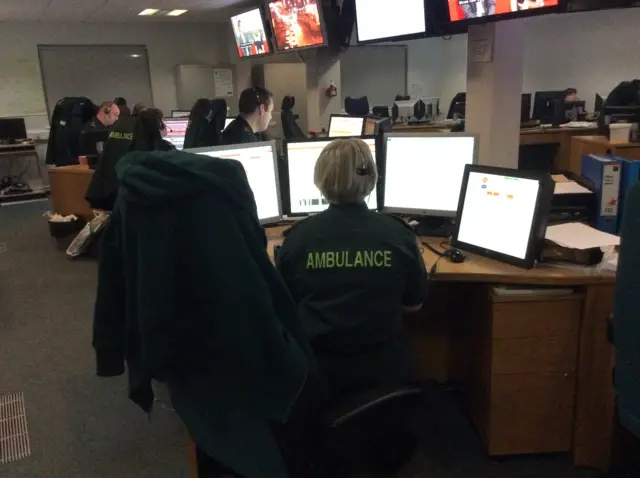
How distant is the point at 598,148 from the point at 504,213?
9.62ft

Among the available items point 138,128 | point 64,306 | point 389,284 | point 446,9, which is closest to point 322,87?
point 138,128

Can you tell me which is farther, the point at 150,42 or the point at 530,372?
the point at 150,42

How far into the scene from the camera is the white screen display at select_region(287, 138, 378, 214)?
8.43 ft

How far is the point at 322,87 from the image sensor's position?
6242 millimetres

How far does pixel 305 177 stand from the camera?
8.55 ft

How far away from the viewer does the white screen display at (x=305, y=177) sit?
8.43ft

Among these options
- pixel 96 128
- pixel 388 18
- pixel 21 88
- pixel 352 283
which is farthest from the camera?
pixel 21 88

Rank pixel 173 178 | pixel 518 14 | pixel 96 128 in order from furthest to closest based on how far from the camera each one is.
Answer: pixel 96 128 → pixel 518 14 → pixel 173 178

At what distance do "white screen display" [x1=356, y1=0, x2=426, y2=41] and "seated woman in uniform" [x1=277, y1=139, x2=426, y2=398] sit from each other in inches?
98.6

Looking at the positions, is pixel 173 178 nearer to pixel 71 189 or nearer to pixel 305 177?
pixel 305 177

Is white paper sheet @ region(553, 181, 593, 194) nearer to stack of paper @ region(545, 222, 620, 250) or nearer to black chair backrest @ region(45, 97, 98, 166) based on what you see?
stack of paper @ region(545, 222, 620, 250)

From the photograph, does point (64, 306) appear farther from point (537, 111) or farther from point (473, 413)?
point (537, 111)

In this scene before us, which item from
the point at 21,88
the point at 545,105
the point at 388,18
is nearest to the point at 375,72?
the point at 545,105

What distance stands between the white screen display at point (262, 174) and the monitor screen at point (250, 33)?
13.0 ft
